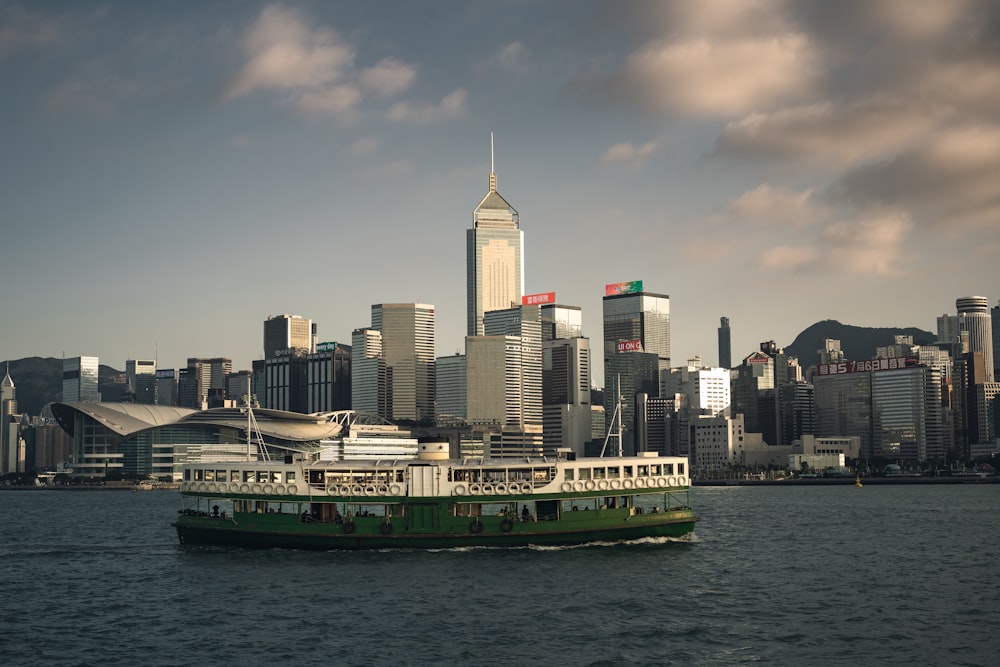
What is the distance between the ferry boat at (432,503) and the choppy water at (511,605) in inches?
56.7

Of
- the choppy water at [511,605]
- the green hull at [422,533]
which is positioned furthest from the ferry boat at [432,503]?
the choppy water at [511,605]

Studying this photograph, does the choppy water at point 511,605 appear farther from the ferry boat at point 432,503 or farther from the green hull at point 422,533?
the ferry boat at point 432,503

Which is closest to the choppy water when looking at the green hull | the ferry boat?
the green hull

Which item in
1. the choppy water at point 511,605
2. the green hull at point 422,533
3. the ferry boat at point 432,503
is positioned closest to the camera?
the choppy water at point 511,605

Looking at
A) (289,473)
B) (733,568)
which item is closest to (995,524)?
(733,568)

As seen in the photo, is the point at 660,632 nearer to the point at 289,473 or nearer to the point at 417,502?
the point at 417,502

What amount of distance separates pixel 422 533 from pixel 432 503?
7.05 feet

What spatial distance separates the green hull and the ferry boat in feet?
0.23

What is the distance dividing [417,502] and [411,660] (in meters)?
31.6

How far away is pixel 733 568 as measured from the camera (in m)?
70.6

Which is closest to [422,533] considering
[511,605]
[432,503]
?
[432,503]

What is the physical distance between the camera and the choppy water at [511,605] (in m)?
45.5

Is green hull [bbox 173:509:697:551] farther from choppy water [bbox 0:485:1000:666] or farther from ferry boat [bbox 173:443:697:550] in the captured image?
choppy water [bbox 0:485:1000:666]

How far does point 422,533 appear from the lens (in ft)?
246
